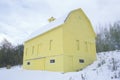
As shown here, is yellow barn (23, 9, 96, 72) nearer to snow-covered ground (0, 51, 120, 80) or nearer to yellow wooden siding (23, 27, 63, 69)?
yellow wooden siding (23, 27, 63, 69)

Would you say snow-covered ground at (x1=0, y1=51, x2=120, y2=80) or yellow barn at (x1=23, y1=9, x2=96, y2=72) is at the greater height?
yellow barn at (x1=23, y1=9, x2=96, y2=72)

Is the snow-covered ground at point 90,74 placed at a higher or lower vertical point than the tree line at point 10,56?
lower

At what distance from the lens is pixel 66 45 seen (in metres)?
19.2

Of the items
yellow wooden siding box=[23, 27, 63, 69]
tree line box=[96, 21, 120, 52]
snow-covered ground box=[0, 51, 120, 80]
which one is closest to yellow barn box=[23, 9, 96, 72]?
yellow wooden siding box=[23, 27, 63, 69]

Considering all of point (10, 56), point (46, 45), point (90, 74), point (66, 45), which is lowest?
point (90, 74)

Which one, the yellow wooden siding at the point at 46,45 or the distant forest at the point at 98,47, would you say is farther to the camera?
the distant forest at the point at 98,47

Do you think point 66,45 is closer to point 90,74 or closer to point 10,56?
point 90,74

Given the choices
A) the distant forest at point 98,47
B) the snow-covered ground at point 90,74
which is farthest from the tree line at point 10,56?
the snow-covered ground at point 90,74

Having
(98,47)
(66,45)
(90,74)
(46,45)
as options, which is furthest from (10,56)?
(90,74)

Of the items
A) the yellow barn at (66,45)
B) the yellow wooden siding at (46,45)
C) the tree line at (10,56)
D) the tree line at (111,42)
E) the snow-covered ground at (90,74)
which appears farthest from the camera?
the tree line at (10,56)

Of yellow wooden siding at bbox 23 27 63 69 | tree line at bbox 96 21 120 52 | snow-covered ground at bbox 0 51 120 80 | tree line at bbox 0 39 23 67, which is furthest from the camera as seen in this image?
tree line at bbox 0 39 23 67

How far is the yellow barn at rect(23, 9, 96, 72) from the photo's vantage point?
1912 centimetres

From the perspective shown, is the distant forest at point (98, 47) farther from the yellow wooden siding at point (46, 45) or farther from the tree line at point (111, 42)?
the yellow wooden siding at point (46, 45)

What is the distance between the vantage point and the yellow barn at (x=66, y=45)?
1912cm
